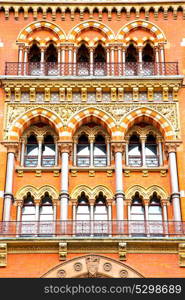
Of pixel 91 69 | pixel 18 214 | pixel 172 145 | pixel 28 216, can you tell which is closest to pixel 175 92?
pixel 172 145

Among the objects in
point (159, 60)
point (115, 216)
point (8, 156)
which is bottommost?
point (115, 216)

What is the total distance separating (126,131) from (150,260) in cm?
519

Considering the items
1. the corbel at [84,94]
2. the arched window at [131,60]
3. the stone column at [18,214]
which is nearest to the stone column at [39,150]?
the stone column at [18,214]

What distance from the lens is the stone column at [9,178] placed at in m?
21.3

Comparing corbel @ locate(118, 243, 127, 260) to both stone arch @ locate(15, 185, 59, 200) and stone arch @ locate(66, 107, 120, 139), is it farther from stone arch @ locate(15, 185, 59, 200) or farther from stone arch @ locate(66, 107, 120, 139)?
stone arch @ locate(66, 107, 120, 139)

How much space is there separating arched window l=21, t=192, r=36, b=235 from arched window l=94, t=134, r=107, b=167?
2.63m

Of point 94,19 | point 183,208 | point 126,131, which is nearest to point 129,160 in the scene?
point 126,131

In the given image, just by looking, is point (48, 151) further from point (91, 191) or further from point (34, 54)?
point (34, 54)

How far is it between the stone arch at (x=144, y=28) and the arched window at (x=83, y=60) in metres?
1.37

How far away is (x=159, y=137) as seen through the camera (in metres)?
23.5

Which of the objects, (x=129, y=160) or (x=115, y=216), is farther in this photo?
(x=129, y=160)

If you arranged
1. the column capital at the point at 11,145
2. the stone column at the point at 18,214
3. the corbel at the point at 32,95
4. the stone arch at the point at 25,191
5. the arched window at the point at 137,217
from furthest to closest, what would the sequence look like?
the corbel at the point at 32,95, the column capital at the point at 11,145, the stone arch at the point at 25,191, the stone column at the point at 18,214, the arched window at the point at 137,217

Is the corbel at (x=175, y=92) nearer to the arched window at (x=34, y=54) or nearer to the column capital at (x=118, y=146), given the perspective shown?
the column capital at (x=118, y=146)

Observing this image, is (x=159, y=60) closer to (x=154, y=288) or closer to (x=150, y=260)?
(x=150, y=260)
